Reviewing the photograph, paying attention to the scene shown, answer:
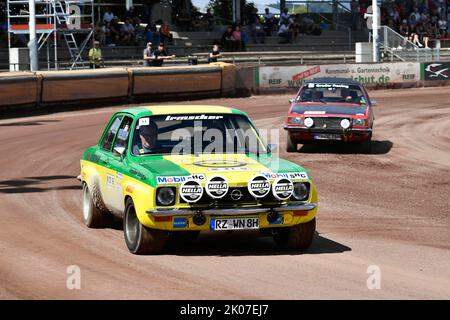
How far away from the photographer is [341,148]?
20984mm

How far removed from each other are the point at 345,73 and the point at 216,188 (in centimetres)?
2790

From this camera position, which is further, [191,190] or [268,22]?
[268,22]

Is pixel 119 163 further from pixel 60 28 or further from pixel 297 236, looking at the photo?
pixel 60 28

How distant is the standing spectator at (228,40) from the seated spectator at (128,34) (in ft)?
15.0

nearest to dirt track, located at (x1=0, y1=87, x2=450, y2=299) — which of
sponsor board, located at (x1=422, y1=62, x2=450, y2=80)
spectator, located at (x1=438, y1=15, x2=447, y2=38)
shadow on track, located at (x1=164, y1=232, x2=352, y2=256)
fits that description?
shadow on track, located at (x1=164, y1=232, x2=352, y2=256)

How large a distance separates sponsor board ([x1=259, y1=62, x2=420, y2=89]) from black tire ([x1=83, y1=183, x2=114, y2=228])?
2391cm

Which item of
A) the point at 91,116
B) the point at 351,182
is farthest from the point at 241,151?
the point at 91,116

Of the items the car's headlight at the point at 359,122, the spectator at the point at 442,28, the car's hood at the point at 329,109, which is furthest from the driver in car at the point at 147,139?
the spectator at the point at 442,28

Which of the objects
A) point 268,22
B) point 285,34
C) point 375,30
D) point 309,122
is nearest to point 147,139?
point 309,122

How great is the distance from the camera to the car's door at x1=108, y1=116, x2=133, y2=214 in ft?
34.1

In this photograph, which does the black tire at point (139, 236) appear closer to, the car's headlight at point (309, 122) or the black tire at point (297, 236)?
the black tire at point (297, 236)
